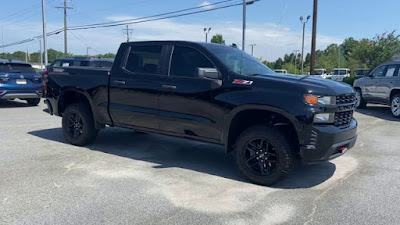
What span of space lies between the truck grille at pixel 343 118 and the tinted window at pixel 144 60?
8.97ft

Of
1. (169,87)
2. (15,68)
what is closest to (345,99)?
(169,87)

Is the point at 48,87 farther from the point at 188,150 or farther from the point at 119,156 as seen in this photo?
the point at 188,150

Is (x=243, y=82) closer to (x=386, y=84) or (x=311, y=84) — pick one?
(x=311, y=84)

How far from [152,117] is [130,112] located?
1.58 ft

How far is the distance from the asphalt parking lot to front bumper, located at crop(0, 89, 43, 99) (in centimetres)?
621

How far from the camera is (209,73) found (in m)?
5.13

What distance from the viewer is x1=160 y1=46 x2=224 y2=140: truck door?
5.32 meters

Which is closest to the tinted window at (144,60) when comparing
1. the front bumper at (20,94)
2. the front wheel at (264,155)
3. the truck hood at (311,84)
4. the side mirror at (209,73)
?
the side mirror at (209,73)

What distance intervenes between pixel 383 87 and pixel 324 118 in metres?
9.43

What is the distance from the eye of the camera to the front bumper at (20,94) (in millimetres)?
12914

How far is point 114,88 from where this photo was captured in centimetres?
637

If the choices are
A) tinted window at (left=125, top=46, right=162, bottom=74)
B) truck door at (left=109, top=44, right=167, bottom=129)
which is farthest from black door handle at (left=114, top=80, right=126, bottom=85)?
tinted window at (left=125, top=46, right=162, bottom=74)

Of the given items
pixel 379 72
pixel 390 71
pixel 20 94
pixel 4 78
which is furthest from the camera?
pixel 20 94

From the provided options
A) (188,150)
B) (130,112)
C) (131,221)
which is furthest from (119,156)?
(131,221)
